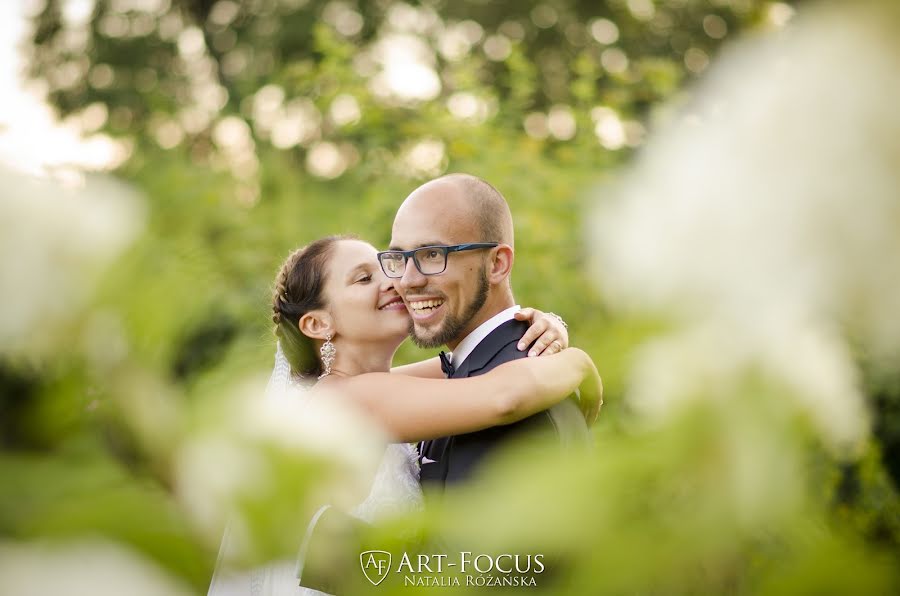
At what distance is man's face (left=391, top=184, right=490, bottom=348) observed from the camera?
2854 mm

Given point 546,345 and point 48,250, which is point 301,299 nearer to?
point 546,345

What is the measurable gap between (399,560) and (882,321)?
0.34 meters

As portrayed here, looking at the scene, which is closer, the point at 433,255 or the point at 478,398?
the point at 478,398

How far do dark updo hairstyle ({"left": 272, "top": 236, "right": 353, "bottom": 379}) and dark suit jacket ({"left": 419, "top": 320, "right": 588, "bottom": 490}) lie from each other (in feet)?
2.41

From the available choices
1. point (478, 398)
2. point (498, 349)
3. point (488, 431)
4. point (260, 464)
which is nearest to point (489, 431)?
point (488, 431)

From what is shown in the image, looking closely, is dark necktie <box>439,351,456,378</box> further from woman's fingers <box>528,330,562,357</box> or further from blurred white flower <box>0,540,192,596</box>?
blurred white flower <box>0,540,192,596</box>

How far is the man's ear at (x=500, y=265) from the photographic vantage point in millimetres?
2918

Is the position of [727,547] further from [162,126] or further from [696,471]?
[162,126]

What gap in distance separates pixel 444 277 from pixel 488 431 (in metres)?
0.65

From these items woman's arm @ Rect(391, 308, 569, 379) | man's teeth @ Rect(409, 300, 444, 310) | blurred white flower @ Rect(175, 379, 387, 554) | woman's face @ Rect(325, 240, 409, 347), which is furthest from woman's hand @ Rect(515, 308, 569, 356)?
blurred white flower @ Rect(175, 379, 387, 554)

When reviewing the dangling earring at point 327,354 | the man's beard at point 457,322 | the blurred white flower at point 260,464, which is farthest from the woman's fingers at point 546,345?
the blurred white flower at point 260,464

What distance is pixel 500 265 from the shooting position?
2934 millimetres

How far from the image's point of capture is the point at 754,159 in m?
0.51

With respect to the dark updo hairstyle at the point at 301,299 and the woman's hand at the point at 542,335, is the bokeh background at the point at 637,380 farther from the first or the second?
the dark updo hairstyle at the point at 301,299
